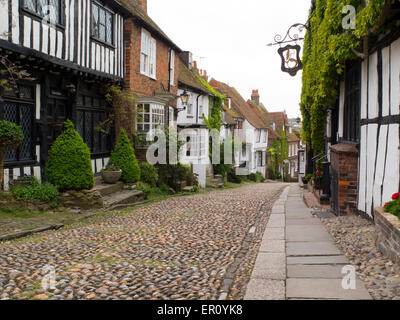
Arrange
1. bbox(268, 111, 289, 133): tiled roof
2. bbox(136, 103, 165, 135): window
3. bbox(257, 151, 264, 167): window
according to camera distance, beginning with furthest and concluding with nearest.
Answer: bbox(268, 111, 289, 133): tiled roof < bbox(257, 151, 264, 167): window < bbox(136, 103, 165, 135): window

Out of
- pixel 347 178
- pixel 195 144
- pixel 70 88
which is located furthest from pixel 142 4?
pixel 347 178

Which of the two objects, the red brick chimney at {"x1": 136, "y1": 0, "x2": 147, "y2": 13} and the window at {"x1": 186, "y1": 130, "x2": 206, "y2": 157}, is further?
the window at {"x1": 186, "y1": 130, "x2": 206, "y2": 157}

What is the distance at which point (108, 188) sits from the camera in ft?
39.0

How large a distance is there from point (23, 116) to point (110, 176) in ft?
11.2

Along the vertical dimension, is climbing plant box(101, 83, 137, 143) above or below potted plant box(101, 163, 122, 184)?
above

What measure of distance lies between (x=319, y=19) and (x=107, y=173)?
754 cm

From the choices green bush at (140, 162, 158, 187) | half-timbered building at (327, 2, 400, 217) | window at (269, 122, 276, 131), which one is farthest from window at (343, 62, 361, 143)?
window at (269, 122, 276, 131)

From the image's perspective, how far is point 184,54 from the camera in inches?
1012

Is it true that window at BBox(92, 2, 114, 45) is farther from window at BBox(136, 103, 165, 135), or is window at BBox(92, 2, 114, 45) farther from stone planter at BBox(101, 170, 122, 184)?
stone planter at BBox(101, 170, 122, 184)

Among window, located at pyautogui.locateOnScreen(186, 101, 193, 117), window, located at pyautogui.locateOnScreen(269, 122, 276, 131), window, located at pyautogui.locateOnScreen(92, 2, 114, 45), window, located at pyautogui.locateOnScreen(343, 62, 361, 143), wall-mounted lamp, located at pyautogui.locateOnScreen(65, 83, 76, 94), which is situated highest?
window, located at pyautogui.locateOnScreen(92, 2, 114, 45)

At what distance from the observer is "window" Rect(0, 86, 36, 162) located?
30.5ft

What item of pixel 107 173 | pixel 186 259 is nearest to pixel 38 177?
pixel 107 173

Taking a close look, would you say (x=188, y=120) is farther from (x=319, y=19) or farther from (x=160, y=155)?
(x=319, y=19)

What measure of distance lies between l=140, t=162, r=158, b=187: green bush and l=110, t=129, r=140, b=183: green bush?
3.98 ft
